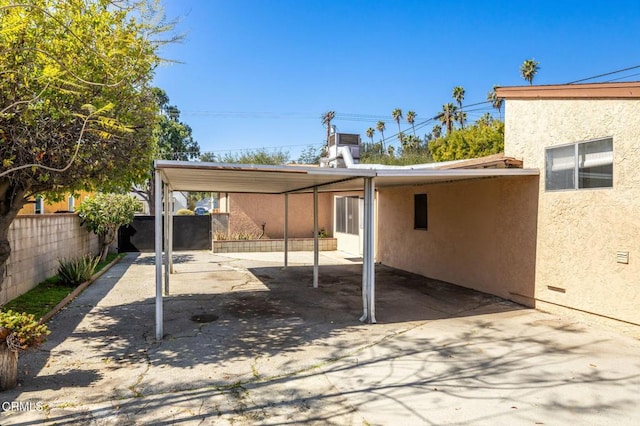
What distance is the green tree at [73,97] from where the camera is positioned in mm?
4523

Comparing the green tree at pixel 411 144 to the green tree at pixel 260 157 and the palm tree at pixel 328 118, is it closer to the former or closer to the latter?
the palm tree at pixel 328 118

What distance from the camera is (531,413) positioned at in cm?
372

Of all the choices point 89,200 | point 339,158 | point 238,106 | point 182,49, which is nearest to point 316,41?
point 339,158

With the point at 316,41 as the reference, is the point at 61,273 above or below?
below

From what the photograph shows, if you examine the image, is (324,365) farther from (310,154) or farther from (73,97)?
(310,154)

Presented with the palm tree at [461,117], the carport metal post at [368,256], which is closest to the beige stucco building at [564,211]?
the carport metal post at [368,256]

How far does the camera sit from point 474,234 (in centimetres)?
935

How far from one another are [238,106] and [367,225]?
3168 centimetres

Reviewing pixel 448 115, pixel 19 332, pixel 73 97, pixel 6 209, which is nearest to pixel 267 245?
pixel 6 209

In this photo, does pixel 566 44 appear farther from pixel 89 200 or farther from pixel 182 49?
pixel 89 200

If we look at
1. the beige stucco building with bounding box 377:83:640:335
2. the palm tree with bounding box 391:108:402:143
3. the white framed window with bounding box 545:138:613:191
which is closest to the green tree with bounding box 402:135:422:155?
the palm tree with bounding box 391:108:402:143

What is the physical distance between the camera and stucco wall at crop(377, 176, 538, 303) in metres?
7.94

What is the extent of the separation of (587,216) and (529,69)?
35.0 meters

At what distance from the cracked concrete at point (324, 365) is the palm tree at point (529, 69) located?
3424 cm
